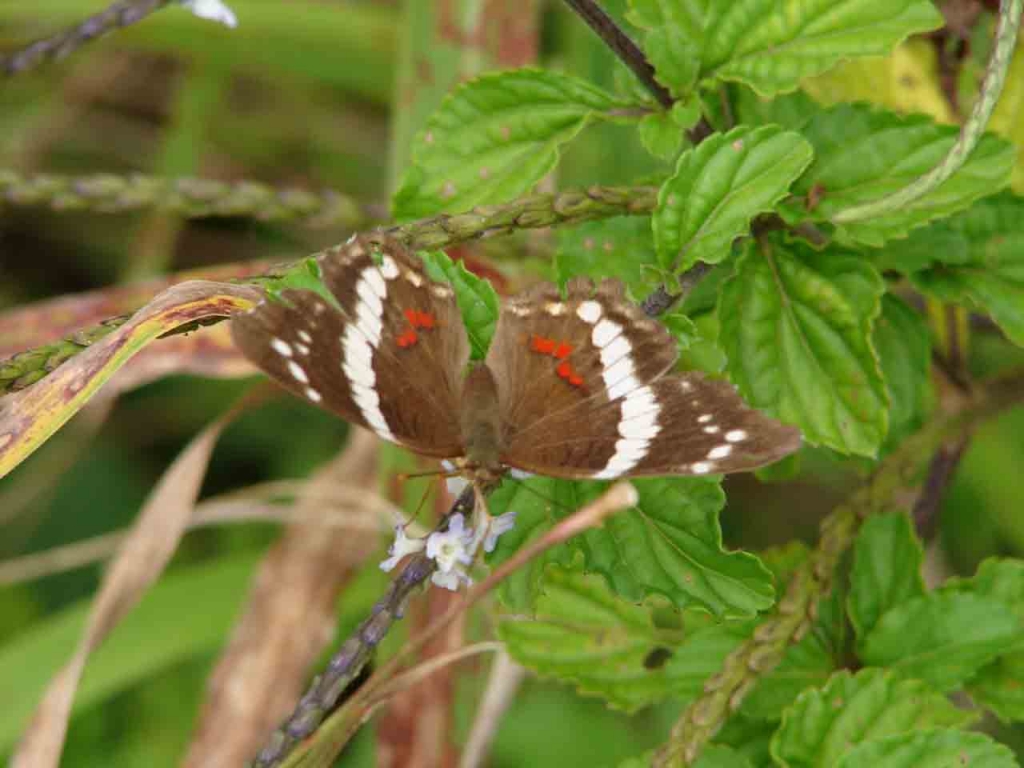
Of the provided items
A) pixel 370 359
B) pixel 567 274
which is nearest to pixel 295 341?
A: pixel 370 359

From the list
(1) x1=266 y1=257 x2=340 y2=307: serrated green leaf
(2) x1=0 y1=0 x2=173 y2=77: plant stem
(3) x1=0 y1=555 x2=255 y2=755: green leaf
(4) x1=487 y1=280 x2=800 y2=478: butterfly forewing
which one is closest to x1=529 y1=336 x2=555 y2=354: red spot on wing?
(4) x1=487 y1=280 x2=800 y2=478: butterfly forewing

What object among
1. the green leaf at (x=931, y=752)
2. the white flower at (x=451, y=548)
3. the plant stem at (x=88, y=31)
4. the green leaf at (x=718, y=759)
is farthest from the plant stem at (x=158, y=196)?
the green leaf at (x=931, y=752)

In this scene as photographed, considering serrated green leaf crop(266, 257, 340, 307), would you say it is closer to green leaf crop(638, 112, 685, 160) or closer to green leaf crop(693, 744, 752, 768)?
Result: green leaf crop(638, 112, 685, 160)

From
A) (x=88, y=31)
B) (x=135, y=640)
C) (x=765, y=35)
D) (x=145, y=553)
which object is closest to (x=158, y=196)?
(x=88, y=31)

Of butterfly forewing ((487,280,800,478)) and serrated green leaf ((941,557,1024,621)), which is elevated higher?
butterfly forewing ((487,280,800,478))

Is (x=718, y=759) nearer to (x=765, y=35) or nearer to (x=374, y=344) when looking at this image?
(x=374, y=344)
